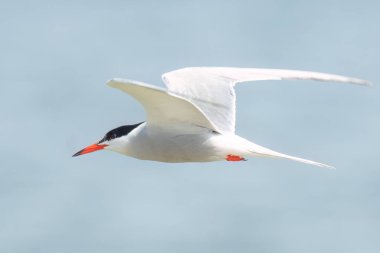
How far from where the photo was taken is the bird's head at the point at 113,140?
11.2 meters

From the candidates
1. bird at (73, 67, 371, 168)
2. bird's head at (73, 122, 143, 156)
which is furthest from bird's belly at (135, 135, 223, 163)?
bird's head at (73, 122, 143, 156)

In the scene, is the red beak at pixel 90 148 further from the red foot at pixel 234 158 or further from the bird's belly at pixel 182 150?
the red foot at pixel 234 158

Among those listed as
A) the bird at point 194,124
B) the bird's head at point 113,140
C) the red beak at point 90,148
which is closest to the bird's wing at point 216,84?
the bird at point 194,124

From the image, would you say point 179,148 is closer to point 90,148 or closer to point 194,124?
point 194,124

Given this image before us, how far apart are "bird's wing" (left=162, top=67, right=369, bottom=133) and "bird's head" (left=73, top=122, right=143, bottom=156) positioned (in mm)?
758

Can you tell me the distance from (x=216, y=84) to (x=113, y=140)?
1.44 metres

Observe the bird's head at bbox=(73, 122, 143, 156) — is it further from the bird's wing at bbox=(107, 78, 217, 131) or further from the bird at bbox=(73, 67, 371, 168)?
the bird's wing at bbox=(107, 78, 217, 131)

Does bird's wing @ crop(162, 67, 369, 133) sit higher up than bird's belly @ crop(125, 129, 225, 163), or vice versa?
bird's wing @ crop(162, 67, 369, 133)

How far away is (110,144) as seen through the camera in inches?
450

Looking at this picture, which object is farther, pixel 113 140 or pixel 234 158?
pixel 113 140

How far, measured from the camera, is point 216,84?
37.1 feet

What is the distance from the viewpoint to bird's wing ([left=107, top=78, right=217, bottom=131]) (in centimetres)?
924

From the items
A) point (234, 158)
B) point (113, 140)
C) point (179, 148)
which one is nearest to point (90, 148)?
point (113, 140)

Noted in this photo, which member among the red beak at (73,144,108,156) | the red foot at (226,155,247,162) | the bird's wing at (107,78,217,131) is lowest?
the red beak at (73,144,108,156)
